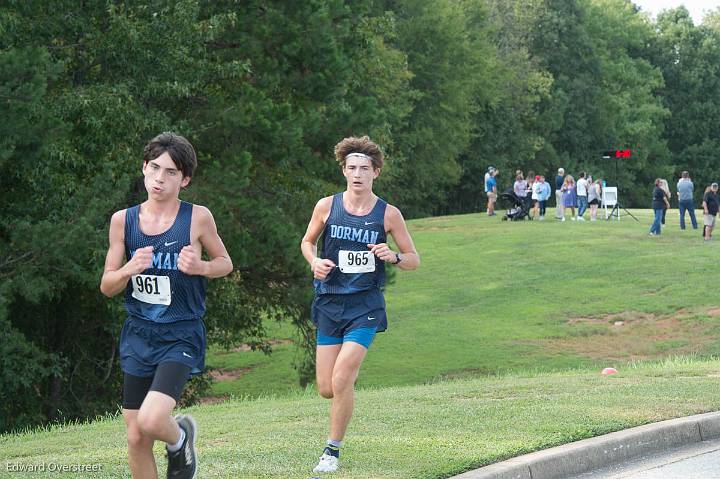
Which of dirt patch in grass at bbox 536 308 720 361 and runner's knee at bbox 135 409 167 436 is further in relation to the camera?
dirt patch in grass at bbox 536 308 720 361

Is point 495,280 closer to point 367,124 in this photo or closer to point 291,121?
point 367,124

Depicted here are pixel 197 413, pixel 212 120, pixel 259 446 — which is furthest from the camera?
pixel 212 120

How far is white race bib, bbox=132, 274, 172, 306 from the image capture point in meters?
6.53

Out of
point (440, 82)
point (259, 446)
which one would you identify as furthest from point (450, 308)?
point (440, 82)

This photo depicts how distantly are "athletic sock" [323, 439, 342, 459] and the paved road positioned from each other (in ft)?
6.10

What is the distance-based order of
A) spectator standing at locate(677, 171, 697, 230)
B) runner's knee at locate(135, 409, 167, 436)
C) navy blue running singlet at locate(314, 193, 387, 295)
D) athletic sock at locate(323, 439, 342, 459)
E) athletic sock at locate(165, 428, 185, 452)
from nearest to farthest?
runner's knee at locate(135, 409, 167, 436) < athletic sock at locate(165, 428, 185, 452) < athletic sock at locate(323, 439, 342, 459) < navy blue running singlet at locate(314, 193, 387, 295) < spectator standing at locate(677, 171, 697, 230)

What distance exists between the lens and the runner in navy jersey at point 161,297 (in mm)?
6453

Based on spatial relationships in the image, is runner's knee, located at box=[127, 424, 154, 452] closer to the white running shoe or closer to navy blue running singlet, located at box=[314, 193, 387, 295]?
the white running shoe

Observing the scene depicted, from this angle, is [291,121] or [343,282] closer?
[343,282]

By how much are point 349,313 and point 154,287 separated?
1.96 m

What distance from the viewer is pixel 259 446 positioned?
8773 mm

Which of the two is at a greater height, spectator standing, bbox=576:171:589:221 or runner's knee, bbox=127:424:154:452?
spectator standing, bbox=576:171:589:221

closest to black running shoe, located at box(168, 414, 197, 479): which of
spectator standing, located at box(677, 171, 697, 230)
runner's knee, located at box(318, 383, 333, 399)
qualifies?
A: runner's knee, located at box(318, 383, 333, 399)

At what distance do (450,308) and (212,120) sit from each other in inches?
428
